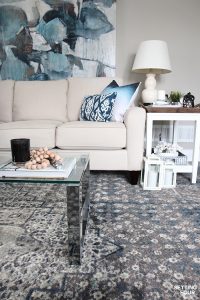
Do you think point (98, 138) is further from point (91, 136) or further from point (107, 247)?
point (107, 247)

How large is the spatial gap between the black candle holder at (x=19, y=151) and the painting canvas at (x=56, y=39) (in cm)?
179

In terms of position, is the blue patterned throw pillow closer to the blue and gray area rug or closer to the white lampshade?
the white lampshade

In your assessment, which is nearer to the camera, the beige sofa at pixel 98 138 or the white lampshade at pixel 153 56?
the beige sofa at pixel 98 138

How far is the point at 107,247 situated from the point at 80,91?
5.55ft

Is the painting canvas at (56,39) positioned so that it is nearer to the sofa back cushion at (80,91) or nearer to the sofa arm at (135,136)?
the sofa back cushion at (80,91)

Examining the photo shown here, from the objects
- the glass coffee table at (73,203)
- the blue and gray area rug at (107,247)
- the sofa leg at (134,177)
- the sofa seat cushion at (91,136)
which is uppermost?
the sofa seat cushion at (91,136)

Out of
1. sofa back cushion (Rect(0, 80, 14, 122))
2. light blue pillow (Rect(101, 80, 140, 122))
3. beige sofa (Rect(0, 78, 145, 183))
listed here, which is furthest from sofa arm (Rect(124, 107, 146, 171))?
sofa back cushion (Rect(0, 80, 14, 122))

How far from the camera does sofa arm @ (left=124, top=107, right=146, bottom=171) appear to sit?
188cm

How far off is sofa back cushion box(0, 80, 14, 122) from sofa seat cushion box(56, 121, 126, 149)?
2.62 ft

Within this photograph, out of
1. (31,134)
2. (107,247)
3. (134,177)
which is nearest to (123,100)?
(134,177)

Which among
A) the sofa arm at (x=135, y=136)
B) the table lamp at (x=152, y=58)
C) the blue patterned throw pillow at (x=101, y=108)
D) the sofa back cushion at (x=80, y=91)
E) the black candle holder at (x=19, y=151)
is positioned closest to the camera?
the black candle holder at (x=19, y=151)

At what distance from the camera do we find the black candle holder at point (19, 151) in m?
1.15

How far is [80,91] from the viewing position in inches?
96.9

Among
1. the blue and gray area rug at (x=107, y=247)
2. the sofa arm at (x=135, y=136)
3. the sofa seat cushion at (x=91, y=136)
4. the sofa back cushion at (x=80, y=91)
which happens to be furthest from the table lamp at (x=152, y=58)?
the blue and gray area rug at (x=107, y=247)
